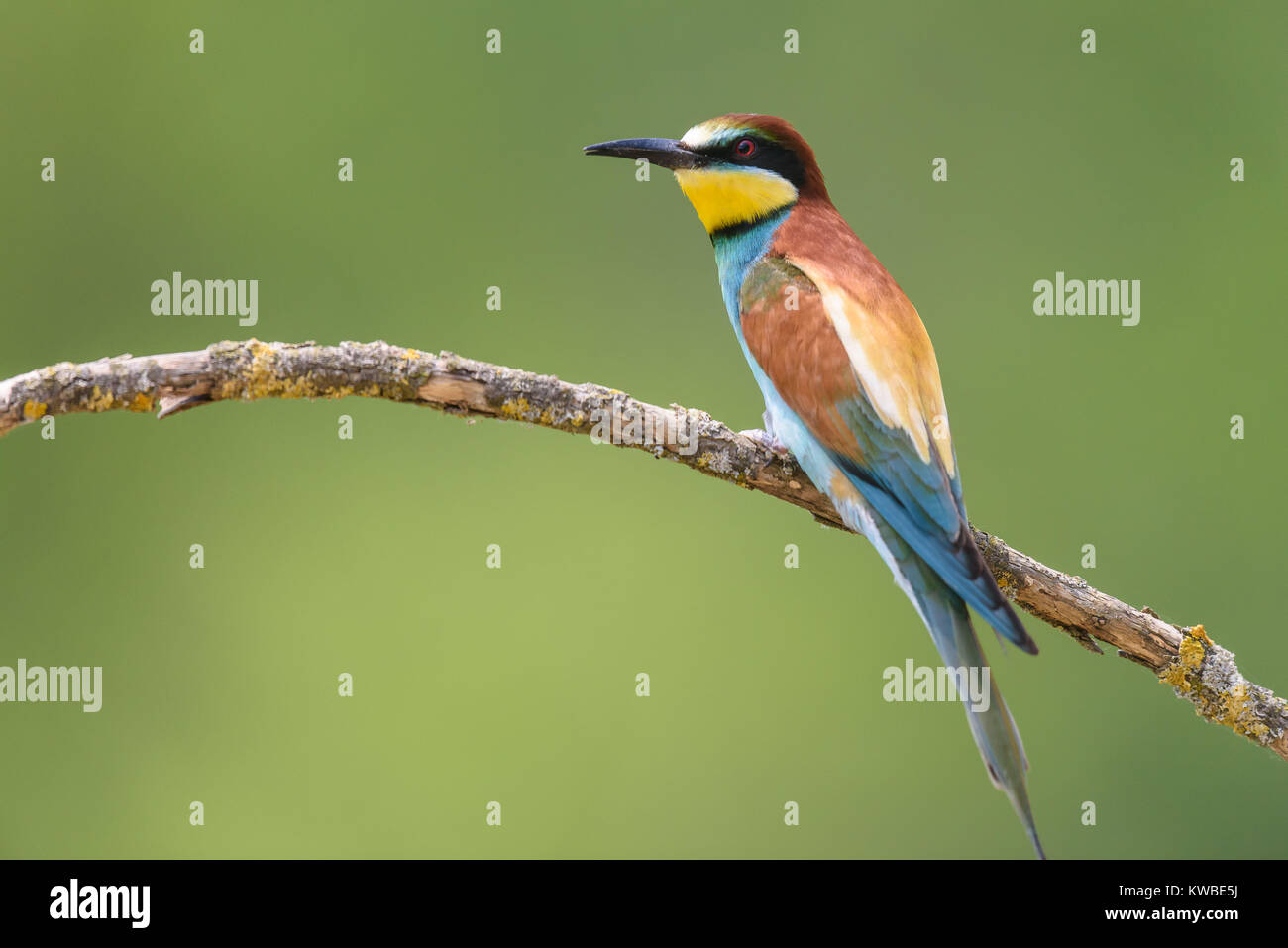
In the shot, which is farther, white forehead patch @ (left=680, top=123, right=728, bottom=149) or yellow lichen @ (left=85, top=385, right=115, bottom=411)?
white forehead patch @ (left=680, top=123, right=728, bottom=149)

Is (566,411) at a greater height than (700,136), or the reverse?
(700,136)

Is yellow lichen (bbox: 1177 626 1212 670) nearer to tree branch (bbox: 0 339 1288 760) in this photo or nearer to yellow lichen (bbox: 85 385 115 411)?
tree branch (bbox: 0 339 1288 760)

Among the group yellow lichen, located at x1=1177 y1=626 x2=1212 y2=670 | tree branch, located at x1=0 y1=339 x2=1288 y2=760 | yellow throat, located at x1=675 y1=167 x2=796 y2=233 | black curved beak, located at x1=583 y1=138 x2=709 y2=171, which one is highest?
black curved beak, located at x1=583 y1=138 x2=709 y2=171

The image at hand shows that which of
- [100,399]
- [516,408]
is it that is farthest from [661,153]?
[100,399]

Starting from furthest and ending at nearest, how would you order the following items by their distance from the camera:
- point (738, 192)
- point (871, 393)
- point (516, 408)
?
point (738, 192)
point (871, 393)
point (516, 408)

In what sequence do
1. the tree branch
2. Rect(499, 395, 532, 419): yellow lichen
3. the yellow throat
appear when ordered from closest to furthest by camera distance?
the tree branch, Rect(499, 395, 532, 419): yellow lichen, the yellow throat

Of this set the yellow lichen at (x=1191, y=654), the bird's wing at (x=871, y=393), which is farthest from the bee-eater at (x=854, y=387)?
the yellow lichen at (x=1191, y=654)

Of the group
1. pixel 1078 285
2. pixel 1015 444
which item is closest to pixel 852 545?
pixel 1015 444

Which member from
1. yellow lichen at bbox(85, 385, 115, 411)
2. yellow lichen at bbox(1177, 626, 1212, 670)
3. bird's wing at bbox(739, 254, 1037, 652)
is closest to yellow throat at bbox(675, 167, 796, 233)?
bird's wing at bbox(739, 254, 1037, 652)

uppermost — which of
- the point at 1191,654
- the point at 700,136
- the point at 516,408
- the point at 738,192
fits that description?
the point at 700,136

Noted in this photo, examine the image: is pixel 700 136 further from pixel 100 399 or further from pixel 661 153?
pixel 100 399
